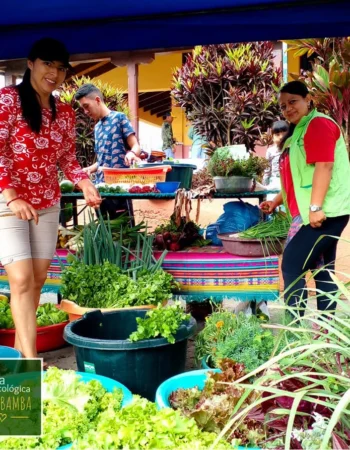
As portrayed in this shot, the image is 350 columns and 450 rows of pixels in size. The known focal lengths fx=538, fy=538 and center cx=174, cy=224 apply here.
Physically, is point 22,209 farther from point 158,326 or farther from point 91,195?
point 158,326

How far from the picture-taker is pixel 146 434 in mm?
1498

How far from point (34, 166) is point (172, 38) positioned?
5.21 feet

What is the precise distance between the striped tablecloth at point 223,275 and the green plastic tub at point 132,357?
1.33 m

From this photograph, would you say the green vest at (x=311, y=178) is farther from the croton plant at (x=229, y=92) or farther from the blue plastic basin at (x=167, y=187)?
the croton plant at (x=229, y=92)

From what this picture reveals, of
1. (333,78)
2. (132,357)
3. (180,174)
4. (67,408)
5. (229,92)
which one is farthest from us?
(333,78)

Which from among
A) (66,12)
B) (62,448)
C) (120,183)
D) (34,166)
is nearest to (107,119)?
(120,183)

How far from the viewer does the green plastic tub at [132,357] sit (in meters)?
2.48

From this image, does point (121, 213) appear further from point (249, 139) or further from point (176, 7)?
point (176, 7)

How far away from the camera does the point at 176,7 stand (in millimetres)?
3275

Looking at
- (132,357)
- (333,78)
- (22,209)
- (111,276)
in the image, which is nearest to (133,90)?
(333,78)

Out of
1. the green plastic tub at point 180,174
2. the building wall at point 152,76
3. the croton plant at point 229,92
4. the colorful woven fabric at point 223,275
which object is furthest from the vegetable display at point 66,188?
the building wall at point 152,76

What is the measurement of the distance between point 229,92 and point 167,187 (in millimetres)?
1622

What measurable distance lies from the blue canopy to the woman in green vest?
540 millimetres

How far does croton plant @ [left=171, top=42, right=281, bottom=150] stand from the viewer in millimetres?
5512
